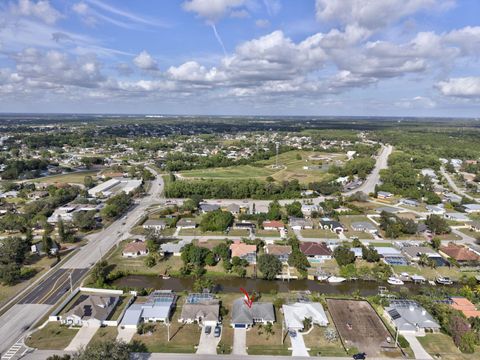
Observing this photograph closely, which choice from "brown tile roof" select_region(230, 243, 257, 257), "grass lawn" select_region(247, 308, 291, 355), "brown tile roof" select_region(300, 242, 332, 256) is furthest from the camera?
"brown tile roof" select_region(300, 242, 332, 256)

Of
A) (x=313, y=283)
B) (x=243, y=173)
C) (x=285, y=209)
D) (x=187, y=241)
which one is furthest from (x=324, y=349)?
(x=243, y=173)

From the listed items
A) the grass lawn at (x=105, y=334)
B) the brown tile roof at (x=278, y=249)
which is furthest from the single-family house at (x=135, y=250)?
the brown tile roof at (x=278, y=249)

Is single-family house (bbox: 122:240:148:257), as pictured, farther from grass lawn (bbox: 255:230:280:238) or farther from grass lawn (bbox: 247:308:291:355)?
grass lawn (bbox: 247:308:291:355)

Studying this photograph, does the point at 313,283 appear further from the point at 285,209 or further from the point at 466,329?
the point at 285,209

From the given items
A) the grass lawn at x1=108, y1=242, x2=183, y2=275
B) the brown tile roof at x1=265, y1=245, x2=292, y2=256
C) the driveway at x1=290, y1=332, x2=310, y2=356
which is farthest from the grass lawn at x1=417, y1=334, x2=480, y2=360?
the grass lawn at x1=108, y1=242, x2=183, y2=275

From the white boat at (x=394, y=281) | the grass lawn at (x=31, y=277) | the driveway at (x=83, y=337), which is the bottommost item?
the white boat at (x=394, y=281)

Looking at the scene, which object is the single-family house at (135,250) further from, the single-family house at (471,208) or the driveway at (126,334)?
the single-family house at (471,208)
